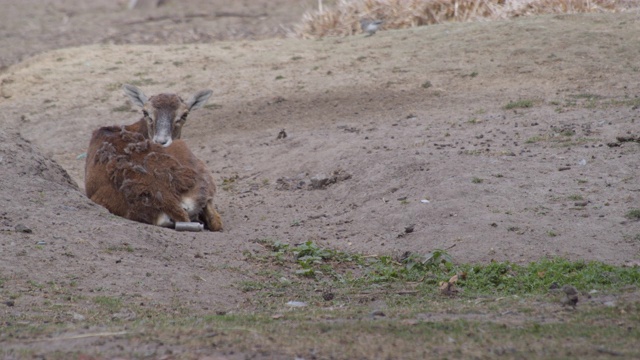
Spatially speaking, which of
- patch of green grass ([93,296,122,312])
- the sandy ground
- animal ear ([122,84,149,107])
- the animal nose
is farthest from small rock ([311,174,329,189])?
patch of green grass ([93,296,122,312])

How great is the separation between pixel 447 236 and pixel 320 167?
108 inches

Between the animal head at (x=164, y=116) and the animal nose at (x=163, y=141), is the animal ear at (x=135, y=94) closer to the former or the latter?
the animal head at (x=164, y=116)

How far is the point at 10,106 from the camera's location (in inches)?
537

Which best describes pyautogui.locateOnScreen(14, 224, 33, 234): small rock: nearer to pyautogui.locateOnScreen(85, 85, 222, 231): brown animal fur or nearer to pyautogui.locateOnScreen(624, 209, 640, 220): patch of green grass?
pyautogui.locateOnScreen(85, 85, 222, 231): brown animal fur

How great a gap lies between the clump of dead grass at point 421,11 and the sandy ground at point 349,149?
48.8 inches

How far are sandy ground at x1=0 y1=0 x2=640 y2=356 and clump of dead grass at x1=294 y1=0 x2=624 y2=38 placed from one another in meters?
1.24

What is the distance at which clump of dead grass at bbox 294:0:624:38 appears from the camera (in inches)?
600

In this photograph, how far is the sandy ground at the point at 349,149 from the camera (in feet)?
23.6

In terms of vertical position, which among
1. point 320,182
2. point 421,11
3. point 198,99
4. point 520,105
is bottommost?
point 320,182

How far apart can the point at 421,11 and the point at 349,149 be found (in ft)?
21.0

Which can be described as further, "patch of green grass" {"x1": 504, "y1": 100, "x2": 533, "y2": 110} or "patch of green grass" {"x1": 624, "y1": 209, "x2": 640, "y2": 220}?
"patch of green grass" {"x1": 504, "y1": 100, "x2": 533, "y2": 110}

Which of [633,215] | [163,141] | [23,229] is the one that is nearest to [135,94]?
[163,141]

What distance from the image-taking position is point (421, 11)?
1614 centimetres

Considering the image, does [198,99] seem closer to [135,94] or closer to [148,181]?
[135,94]
